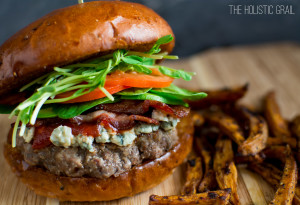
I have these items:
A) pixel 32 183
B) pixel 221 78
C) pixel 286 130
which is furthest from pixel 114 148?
pixel 221 78

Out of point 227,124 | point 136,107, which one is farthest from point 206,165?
point 136,107

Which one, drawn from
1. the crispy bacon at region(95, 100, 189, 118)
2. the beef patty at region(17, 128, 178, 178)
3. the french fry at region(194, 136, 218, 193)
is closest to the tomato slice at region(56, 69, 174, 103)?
the crispy bacon at region(95, 100, 189, 118)

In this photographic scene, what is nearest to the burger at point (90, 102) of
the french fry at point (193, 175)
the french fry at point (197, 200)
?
the french fry at point (193, 175)

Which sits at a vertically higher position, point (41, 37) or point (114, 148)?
point (41, 37)

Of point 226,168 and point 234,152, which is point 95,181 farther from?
point 234,152

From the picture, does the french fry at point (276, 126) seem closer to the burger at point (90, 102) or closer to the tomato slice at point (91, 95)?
the burger at point (90, 102)

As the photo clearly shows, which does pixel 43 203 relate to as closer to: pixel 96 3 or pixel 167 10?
pixel 96 3
